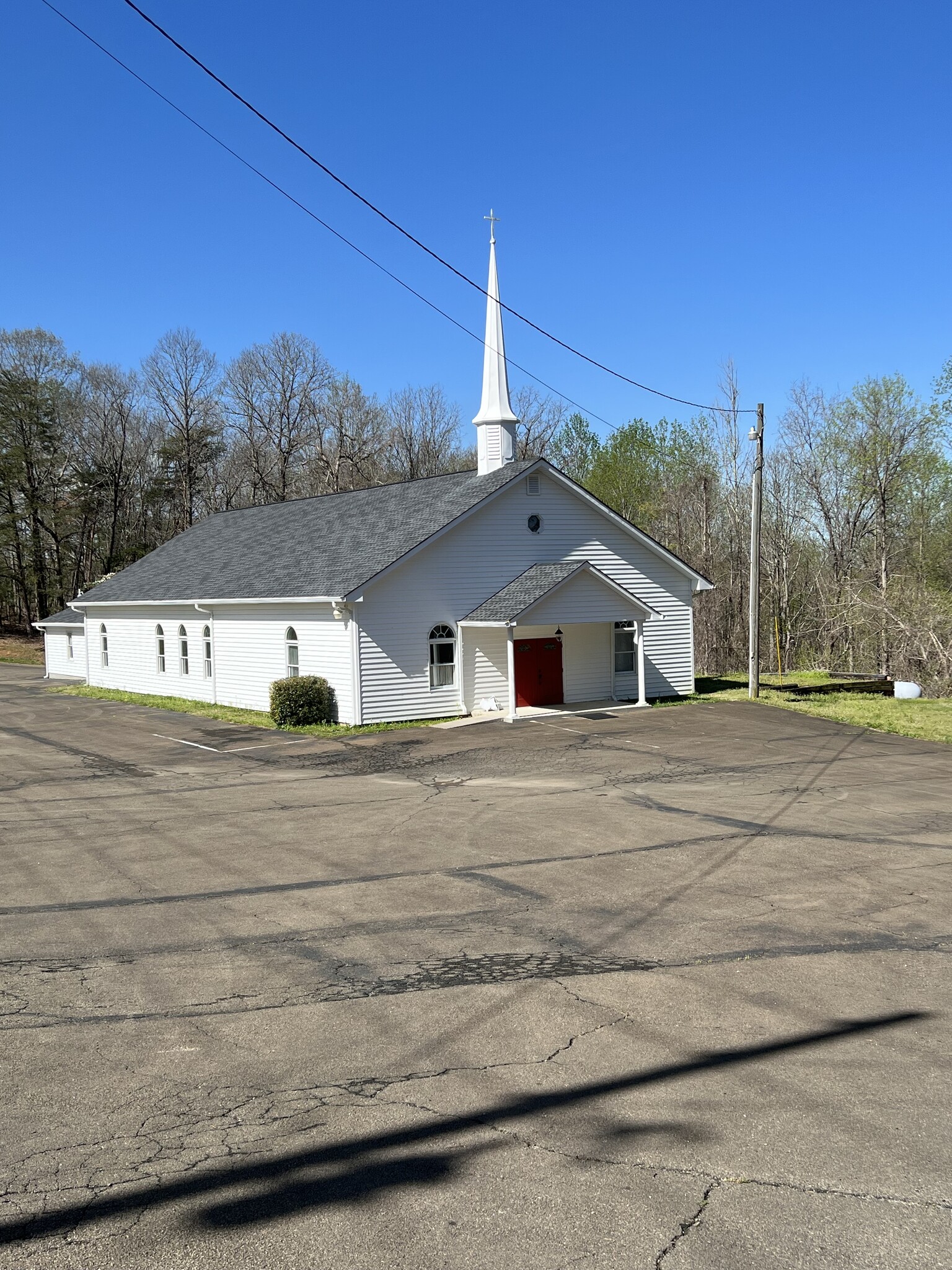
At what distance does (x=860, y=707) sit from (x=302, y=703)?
14.3 metres

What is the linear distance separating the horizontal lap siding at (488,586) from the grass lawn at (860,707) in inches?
88.8

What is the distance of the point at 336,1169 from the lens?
495cm

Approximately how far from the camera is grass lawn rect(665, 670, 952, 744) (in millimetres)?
23078

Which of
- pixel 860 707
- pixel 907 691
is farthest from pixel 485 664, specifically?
pixel 907 691

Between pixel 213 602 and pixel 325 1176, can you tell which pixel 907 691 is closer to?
pixel 213 602

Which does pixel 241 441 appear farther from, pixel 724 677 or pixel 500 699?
pixel 500 699

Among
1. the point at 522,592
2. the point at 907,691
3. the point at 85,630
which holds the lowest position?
the point at 907,691

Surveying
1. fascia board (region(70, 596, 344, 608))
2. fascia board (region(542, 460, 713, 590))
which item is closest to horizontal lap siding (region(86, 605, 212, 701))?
fascia board (region(70, 596, 344, 608))

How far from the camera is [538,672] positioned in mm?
27203

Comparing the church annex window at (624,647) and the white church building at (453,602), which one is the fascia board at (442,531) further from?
the church annex window at (624,647)

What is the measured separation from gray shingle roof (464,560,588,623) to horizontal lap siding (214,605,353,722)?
11.2 ft

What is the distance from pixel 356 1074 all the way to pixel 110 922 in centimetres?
428

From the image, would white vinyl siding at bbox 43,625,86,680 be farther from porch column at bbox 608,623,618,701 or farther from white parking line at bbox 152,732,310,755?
porch column at bbox 608,623,618,701

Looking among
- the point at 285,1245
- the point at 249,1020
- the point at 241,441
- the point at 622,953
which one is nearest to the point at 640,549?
the point at 622,953
